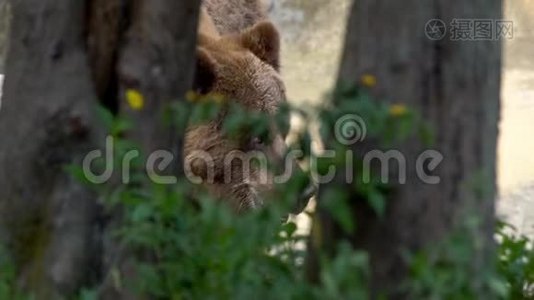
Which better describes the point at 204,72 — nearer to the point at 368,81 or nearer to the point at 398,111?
the point at 368,81

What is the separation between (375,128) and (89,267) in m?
1.07

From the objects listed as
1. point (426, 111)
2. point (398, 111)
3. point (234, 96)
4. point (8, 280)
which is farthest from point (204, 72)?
point (398, 111)

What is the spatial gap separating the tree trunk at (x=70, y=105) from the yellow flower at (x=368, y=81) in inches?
29.8

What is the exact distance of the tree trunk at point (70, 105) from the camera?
3.24 meters

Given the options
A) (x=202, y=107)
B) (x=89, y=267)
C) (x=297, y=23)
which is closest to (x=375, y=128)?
(x=202, y=107)

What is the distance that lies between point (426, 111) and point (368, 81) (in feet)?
0.46

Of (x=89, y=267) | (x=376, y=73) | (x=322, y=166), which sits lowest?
(x=89, y=267)

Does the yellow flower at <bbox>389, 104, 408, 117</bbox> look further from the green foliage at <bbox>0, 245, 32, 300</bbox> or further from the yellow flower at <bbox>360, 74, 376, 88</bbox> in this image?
the green foliage at <bbox>0, 245, 32, 300</bbox>

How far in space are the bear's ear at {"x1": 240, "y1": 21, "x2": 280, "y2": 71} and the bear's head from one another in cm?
13

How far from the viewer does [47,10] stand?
331 cm

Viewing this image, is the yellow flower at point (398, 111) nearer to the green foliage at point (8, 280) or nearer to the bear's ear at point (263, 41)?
the green foliage at point (8, 280)

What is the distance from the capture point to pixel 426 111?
2.63m

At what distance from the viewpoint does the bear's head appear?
5.21 m

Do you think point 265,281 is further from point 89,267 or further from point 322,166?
point 89,267
